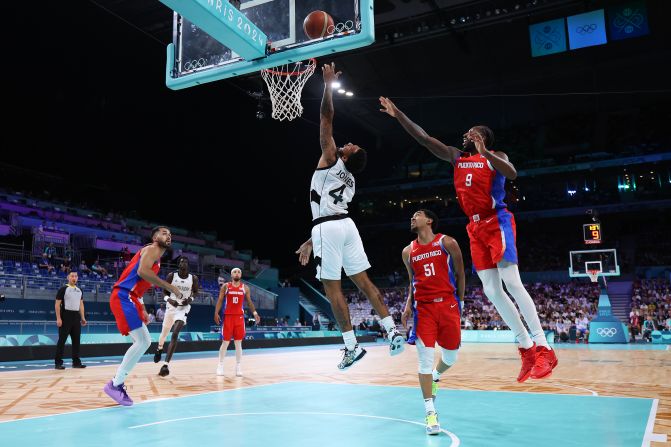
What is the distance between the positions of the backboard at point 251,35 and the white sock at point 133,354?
135 inches

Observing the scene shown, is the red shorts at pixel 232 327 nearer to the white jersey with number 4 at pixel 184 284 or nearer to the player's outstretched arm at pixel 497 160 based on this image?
the white jersey with number 4 at pixel 184 284

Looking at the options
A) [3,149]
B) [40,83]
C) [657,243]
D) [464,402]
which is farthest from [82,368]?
[657,243]

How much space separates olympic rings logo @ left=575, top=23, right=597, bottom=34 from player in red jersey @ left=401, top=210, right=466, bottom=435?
19.2 m

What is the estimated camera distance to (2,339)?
13453mm

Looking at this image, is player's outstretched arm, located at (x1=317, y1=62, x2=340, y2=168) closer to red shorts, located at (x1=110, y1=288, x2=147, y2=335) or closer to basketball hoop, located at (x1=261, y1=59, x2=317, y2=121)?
red shorts, located at (x1=110, y1=288, x2=147, y2=335)

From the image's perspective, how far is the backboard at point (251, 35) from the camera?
6.44m

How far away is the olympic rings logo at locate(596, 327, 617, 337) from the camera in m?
23.4

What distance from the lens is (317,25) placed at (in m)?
6.77

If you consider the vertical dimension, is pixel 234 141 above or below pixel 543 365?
above

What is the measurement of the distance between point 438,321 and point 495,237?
38.8 inches

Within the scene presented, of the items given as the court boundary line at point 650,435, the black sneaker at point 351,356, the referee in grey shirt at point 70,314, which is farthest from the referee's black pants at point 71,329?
the court boundary line at point 650,435

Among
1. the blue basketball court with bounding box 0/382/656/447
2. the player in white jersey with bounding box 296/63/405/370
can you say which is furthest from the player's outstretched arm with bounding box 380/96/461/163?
the blue basketball court with bounding box 0/382/656/447

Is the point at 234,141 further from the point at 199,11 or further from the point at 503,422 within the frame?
the point at 503,422

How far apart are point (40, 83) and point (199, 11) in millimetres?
18728
